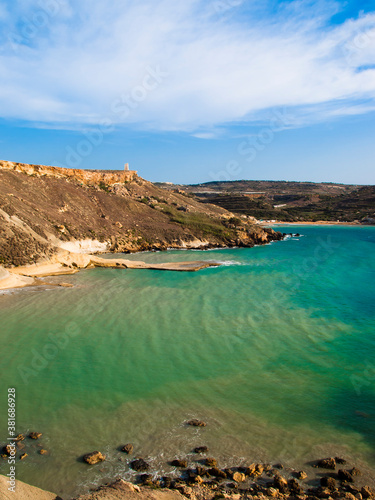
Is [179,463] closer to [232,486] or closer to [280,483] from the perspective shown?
[232,486]

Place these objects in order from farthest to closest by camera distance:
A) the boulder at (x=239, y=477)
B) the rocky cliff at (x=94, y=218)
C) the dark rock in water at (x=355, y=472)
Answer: the rocky cliff at (x=94, y=218) < the dark rock in water at (x=355, y=472) < the boulder at (x=239, y=477)

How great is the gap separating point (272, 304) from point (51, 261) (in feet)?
57.8

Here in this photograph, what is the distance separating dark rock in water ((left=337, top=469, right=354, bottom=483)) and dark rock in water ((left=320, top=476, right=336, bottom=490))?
331mm

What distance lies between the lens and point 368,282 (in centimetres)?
2634

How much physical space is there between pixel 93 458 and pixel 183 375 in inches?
171

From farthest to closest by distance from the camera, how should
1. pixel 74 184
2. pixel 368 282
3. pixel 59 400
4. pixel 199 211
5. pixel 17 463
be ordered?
pixel 199 211 → pixel 74 184 → pixel 368 282 → pixel 59 400 → pixel 17 463

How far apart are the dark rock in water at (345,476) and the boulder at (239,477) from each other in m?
1.93

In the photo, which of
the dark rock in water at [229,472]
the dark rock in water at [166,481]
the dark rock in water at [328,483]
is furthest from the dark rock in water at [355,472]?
the dark rock in water at [166,481]

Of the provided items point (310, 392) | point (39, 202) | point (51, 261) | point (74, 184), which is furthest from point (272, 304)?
point (74, 184)

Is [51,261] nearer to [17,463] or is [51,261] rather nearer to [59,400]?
[59,400]

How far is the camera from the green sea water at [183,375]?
773 centimetres

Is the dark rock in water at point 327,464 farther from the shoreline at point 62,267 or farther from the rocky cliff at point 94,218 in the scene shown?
the rocky cliff at point 94,218

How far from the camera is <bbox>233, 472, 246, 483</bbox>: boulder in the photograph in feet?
22.0

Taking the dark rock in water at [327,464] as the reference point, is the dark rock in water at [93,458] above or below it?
above
